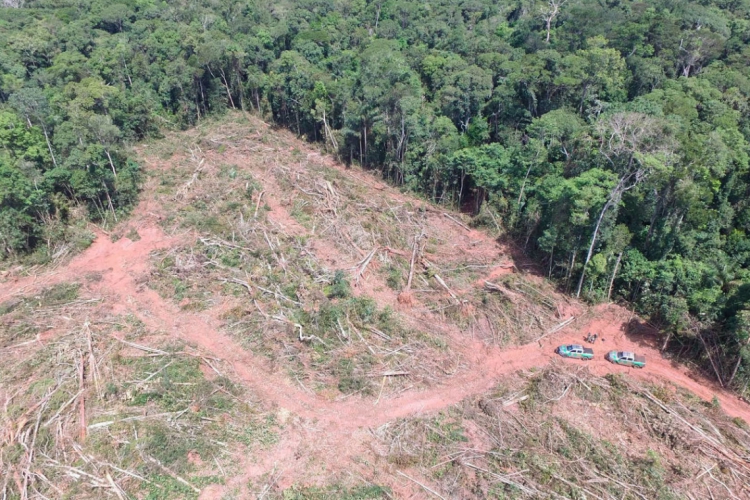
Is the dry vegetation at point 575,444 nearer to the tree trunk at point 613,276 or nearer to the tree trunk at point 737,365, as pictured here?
the tree trunk at point 737,365

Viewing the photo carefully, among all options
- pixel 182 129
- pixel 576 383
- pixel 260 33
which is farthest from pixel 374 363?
pixel 260 33

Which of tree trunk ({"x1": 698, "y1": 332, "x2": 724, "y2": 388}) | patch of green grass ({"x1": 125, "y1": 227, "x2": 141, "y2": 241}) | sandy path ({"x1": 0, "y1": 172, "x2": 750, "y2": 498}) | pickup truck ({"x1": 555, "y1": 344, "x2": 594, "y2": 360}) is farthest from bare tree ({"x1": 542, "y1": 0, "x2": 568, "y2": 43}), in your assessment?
patch of green grass ({"x1": 125, "y1": 227, "x2": 141, "y2": 241})

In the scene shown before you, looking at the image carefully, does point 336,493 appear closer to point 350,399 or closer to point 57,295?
point 350,399

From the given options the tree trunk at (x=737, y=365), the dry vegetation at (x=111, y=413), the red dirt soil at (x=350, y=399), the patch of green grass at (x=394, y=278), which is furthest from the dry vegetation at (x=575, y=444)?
the patch of green grass at (x=394, y=278)

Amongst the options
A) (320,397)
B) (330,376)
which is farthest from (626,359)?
(320,397)

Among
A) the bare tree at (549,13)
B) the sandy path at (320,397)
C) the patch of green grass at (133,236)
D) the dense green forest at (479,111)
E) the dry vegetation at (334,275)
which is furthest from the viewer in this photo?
the bare tree at (549,13)
